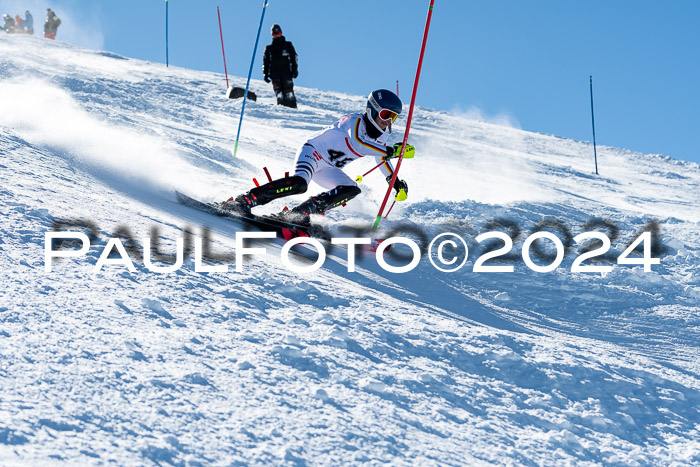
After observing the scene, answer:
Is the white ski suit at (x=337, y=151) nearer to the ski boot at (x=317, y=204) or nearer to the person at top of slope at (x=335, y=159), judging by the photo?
the person at top of slope at (x=335, y=159)

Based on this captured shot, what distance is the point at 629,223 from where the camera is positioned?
25.8ft

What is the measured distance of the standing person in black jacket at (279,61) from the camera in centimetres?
1554

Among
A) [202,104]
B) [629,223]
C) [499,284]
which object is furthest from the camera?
[202,104]

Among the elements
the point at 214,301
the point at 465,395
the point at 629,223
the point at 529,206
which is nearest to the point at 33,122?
the point at 214,301

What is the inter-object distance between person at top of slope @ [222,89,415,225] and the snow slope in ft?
1.41

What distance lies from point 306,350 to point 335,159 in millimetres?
3483

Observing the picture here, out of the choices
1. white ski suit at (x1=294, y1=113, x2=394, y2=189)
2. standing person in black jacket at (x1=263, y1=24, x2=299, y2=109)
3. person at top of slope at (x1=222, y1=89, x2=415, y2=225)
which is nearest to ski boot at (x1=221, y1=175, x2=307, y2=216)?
person at top of slope at (x1=222, y1=89, x2=415, y2=225)

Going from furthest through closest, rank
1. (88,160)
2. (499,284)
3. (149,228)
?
1. (88,160)
2. (499,284)
3. (149,228)

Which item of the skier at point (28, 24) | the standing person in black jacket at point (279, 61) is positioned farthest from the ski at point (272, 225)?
the skier at point (28, 24)

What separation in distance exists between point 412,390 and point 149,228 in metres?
Answer: 2.35

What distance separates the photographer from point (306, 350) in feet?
9.71

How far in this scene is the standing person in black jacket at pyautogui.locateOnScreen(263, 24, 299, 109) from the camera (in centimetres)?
1554

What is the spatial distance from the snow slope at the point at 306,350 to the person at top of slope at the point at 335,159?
0.43 metres

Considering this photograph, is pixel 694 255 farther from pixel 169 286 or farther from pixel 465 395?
pixel 169 286
